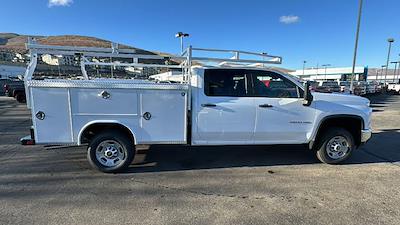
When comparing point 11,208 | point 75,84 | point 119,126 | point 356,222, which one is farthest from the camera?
point 119,126

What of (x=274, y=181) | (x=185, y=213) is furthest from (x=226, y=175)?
(x=185, y=213)

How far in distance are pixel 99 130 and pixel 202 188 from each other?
2111 mm

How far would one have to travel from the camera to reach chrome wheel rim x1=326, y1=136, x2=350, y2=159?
18.4ft

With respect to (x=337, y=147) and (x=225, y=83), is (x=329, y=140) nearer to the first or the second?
(x=337, y=147)

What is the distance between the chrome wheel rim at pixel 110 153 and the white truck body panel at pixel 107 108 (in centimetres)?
36

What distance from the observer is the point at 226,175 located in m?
5.01

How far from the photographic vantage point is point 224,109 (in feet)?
16.7

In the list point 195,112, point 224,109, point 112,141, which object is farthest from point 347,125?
point 112,141

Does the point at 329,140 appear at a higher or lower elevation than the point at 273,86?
lower

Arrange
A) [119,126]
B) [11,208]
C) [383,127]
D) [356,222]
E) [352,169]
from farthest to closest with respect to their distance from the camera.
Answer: [383,127] < [352,169] < [119,126] < [11,208] < [356,222]

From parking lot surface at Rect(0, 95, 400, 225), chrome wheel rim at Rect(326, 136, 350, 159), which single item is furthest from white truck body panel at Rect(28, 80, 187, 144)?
chrome wheel rim at Rect(326, 136, 350, 159)

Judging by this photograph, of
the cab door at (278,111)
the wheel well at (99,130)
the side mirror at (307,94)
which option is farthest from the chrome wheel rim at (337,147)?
the wheel well at (99,130)

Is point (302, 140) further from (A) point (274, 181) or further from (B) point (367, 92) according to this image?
(B) point (367, 92)

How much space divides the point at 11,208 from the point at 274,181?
3.86 metres
